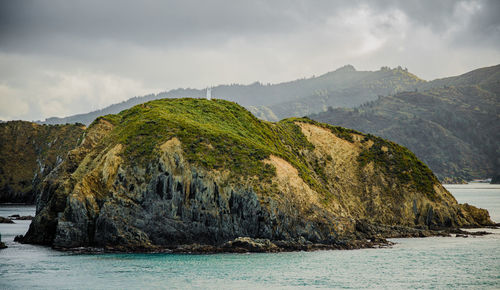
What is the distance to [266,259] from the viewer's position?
52.5 meters

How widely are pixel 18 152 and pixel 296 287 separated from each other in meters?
146

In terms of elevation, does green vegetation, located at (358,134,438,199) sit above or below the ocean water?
above

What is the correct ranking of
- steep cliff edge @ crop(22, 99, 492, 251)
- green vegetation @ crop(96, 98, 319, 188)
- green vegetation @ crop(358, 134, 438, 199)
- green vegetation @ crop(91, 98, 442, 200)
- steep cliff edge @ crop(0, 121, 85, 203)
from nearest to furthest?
steep cliff edge @ crop(22, 99, 492, 251) → green vegetation @ crop(96, 98, 319, 188) → green vegetation @ crop(91, 98, 442, 200) → green vegetation @ crop(358, 134, 438, 199) → steep cliff edge @ crop(0, 121, 85, 203)

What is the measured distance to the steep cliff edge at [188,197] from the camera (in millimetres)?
57688

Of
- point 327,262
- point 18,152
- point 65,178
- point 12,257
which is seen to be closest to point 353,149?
point 327,262

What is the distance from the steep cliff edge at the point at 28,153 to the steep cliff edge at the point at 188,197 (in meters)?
85.3

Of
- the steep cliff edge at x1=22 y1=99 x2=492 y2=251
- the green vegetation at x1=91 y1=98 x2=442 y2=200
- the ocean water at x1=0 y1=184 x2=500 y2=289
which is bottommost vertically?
the ocean water at x1=0 y1=184 x2=500 y2=289

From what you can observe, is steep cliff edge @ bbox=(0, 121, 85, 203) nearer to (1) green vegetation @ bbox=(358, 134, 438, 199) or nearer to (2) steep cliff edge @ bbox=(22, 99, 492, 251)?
(2) steep cliff edge @ bbox=(22, 99, 492, 251)

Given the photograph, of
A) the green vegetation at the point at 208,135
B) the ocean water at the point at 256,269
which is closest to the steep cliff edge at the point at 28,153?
the green vegetation at the point at 208,135

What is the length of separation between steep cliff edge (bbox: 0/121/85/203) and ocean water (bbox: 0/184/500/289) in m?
100

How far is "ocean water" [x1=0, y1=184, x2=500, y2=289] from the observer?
139 ft

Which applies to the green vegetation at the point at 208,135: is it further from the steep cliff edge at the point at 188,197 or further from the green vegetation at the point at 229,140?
the steep cliff edge at the point at 188,197

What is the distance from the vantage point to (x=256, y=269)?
4772 cm

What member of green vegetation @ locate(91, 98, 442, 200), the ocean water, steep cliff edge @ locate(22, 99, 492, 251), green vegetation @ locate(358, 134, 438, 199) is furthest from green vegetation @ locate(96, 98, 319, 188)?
the ocean water
